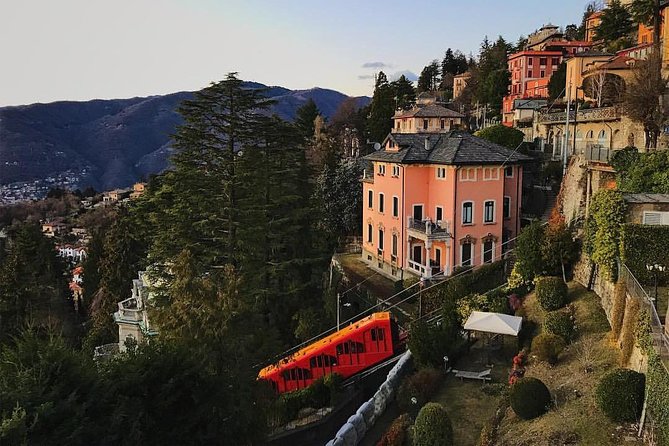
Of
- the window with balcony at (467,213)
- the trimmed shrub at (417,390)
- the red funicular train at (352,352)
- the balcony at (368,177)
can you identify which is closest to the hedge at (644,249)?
the trimmed shrub at (417,390)

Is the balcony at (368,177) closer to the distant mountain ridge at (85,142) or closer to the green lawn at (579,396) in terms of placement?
the green lawn at (579,396)

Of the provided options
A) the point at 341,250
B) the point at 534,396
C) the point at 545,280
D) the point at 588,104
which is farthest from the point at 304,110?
the point at 534,396

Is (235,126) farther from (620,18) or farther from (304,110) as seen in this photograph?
(620,18)

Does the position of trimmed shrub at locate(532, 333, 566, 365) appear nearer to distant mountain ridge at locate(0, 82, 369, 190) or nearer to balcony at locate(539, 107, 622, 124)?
balcony at locate(539, 107, 622, 124)

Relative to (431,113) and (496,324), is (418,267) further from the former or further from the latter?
(431,113)

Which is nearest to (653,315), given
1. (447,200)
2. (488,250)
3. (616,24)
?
(447,200)

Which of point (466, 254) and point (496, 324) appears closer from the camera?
point (496, 324)

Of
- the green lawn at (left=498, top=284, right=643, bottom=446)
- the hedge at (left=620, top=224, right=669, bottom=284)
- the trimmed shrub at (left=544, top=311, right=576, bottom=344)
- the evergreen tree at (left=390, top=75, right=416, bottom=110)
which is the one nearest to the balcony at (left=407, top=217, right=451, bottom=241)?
the green lawn at (left=498, top=284, right=643, bottom=446)
